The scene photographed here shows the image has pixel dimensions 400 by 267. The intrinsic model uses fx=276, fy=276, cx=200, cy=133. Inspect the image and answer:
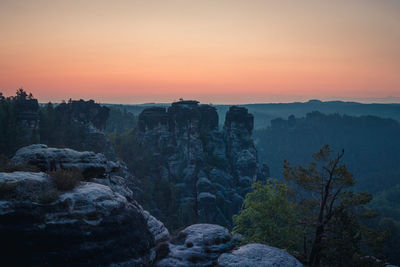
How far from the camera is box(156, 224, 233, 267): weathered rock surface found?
17578 millimetres

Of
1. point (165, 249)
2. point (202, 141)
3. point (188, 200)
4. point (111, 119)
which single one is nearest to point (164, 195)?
point (188, 200)

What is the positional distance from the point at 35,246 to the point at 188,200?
5985 centimetres

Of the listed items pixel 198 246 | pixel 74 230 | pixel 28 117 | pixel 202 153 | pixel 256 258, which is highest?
pixel 28 117

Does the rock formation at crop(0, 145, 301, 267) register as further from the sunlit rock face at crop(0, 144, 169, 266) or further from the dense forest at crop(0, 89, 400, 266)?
the dense forest at crop(0, 89, 400, 266)

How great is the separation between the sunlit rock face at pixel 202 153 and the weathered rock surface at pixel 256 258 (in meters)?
50.7

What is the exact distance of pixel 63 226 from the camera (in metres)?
12.4

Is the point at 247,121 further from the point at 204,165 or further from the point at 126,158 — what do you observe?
the point at 126,158

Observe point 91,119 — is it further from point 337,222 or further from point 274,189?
point 337,222

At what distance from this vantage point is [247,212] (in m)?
25.8

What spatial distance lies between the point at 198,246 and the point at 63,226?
A: 9.34m

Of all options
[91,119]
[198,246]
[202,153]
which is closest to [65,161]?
[198,246]

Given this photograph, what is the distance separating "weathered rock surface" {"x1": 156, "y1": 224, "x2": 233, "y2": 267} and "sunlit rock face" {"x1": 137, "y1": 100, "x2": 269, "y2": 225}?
47.9m

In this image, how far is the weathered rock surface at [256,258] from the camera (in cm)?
1587

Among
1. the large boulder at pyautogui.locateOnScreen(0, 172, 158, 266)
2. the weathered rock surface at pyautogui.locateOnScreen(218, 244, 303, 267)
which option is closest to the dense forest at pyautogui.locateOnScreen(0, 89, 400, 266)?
the weathered rock surface at pyautogui.locateOnScreen(218, 244, 303, 267)
